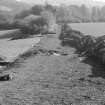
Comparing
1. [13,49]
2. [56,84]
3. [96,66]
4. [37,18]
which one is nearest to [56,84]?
[56,84]

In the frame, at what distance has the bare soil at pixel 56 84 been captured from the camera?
49.6 feet

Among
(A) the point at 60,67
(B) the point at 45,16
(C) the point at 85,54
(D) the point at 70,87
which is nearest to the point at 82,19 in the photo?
(B) the point at 45,16

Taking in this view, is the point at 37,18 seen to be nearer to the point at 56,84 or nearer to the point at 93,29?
the point at 93,29

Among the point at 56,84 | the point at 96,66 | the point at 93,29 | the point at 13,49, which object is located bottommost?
the point at 13,49

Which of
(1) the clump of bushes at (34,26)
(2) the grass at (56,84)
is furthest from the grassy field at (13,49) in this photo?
(1) the clump of bushes at (34,26)

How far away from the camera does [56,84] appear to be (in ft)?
60.3

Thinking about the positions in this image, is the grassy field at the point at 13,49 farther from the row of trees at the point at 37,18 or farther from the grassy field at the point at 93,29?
the row of trees at the point at 37,18

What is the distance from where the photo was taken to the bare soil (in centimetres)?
1511

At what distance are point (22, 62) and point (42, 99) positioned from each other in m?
12.2

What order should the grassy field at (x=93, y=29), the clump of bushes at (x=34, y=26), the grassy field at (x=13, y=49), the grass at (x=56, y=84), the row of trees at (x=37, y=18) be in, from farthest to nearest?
the row of trees at (x=37, y=18)
the clump of bushes at (x=34, y=26)
the grassy field at (x=93, y=29)
the grassy field at (x=13, y=49)
the grass at (x=56, y=84)

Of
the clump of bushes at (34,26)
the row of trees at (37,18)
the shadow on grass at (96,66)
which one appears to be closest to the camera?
the shadow on grass at (96,66)

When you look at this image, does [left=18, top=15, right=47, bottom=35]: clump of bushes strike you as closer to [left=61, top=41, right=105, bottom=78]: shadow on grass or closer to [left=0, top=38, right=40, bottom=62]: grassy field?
[left=0, top=38, right=40, bottom=62]: grassy field

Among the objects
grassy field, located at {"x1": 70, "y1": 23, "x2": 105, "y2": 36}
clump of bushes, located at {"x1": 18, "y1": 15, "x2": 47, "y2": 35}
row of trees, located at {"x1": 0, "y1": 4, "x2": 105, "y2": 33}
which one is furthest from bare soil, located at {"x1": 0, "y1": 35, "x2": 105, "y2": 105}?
row of trees, located at {"x1": 0, "y1": 4, "x2": 105, "y2": 33}

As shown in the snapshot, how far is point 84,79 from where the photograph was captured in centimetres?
1906
